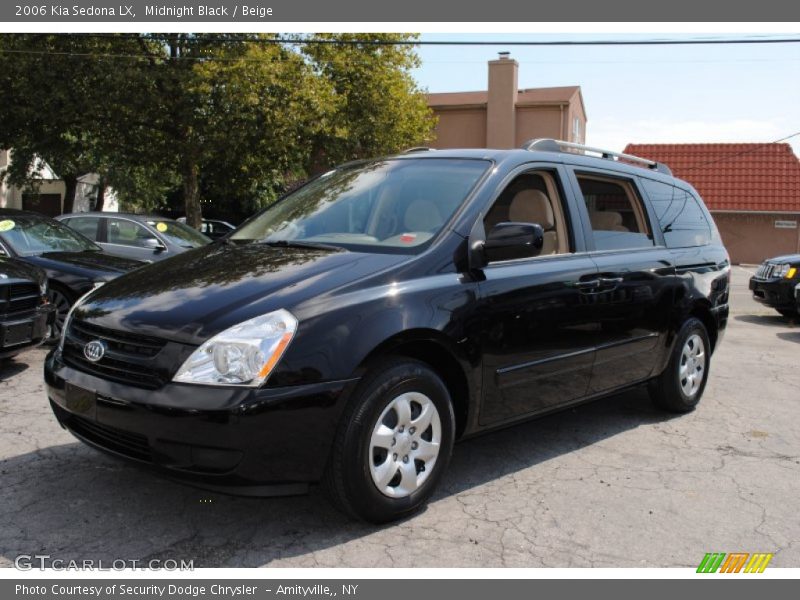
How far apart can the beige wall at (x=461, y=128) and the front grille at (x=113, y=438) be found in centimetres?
3116

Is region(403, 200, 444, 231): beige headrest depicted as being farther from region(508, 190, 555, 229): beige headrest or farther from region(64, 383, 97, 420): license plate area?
region(64, 383, 97, 420): license plate area

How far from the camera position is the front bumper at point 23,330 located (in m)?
5.93

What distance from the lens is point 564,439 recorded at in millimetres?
4988

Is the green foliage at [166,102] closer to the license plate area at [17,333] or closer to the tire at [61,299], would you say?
the tire at [61,299]

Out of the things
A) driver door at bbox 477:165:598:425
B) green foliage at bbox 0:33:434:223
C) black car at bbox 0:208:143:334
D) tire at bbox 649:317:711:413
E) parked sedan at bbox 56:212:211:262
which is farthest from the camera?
green foliage at bbox 0:33:434:223

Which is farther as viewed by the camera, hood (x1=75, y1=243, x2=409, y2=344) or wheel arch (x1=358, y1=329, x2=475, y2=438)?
wheel arch (x1=358, y1=329, x2=475, y2=438)

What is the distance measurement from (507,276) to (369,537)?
1543 millimetres

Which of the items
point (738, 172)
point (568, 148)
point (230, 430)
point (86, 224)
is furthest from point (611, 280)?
point (738, 172)

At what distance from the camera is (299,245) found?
13.3ft

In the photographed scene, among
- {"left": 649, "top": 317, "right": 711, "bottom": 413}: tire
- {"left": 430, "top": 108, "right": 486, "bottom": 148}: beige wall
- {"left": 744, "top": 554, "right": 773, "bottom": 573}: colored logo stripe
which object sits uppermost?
{"left": 430, "top": 108, "right": 486, "bottom": 148}: beige wall

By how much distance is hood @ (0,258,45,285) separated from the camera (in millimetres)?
6109

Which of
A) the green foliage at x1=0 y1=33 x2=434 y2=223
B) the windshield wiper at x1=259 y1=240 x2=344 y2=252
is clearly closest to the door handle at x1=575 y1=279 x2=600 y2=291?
the windshield wiper at x1=259 y1=240 x2=344 y2=252

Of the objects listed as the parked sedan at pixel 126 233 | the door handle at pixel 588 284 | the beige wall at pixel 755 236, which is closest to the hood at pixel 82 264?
the parked sedan at pixel 126 233
